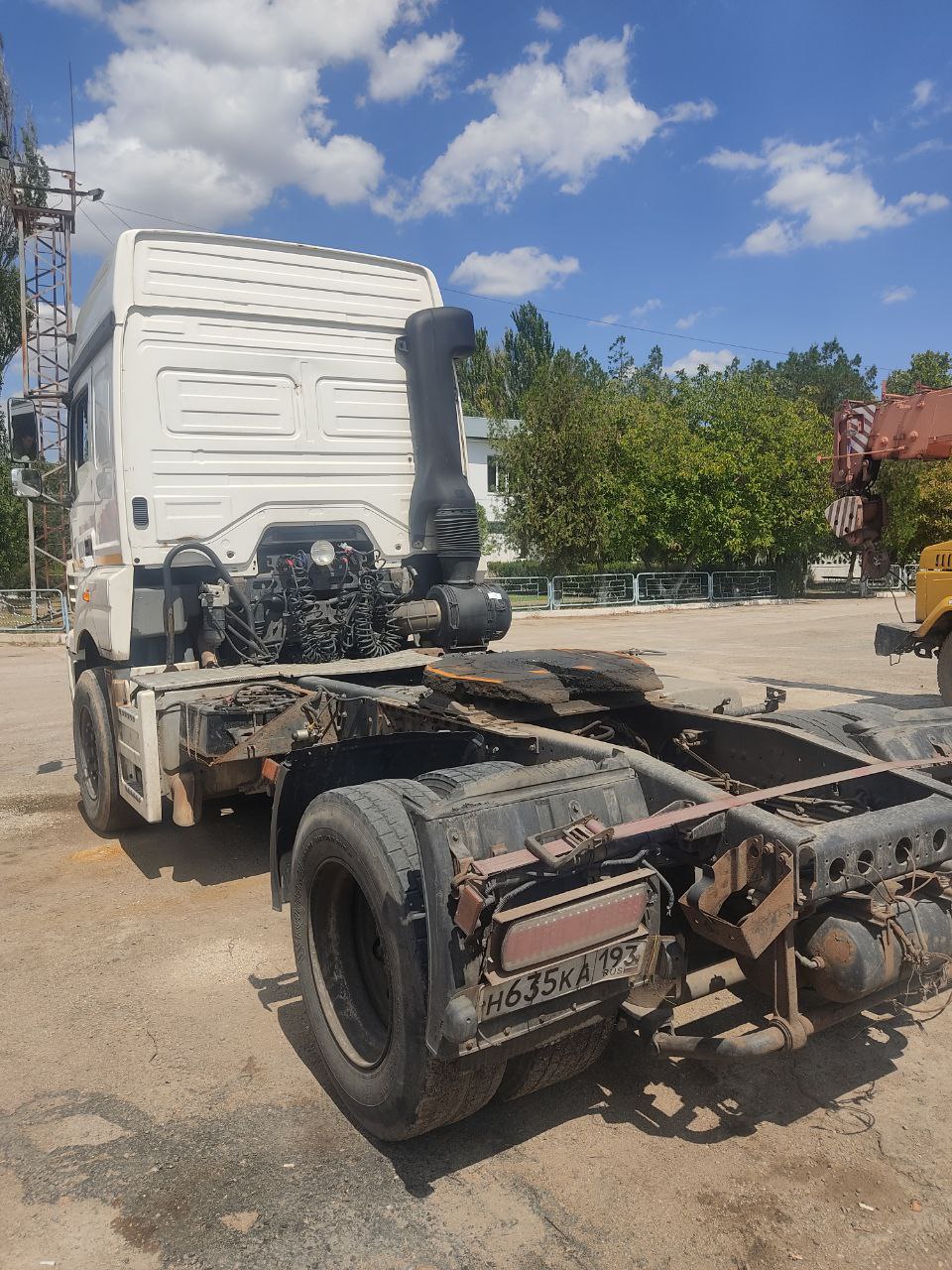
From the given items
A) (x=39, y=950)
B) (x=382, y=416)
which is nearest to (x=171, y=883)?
(x=39, y=950)

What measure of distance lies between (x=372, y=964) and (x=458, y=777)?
0.79 meters

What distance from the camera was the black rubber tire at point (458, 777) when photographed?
2908 millimetres

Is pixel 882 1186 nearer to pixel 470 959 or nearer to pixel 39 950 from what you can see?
pixel 470 959

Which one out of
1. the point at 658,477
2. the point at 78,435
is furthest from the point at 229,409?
the point at 658,477

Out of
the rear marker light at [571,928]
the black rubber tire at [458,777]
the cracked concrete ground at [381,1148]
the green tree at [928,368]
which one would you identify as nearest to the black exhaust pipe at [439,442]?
the cracked concrete ground at [381,1148]

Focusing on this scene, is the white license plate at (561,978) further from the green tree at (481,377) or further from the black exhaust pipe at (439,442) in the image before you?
the green tree at (481,377)

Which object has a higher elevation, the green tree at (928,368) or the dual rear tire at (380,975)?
the green tree at (928,368)

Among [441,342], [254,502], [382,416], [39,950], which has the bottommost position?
[39,950]

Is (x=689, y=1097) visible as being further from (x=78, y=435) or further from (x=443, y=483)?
Answer: (x=78, y=435)

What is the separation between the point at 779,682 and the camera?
12.5 m

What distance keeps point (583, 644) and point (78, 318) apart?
11792 mm

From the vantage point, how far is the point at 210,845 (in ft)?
20.0

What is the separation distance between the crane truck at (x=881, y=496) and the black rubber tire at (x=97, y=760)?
7.90m

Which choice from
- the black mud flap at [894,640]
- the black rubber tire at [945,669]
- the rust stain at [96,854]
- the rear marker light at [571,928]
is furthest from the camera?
the black mud flap at [894,640]
